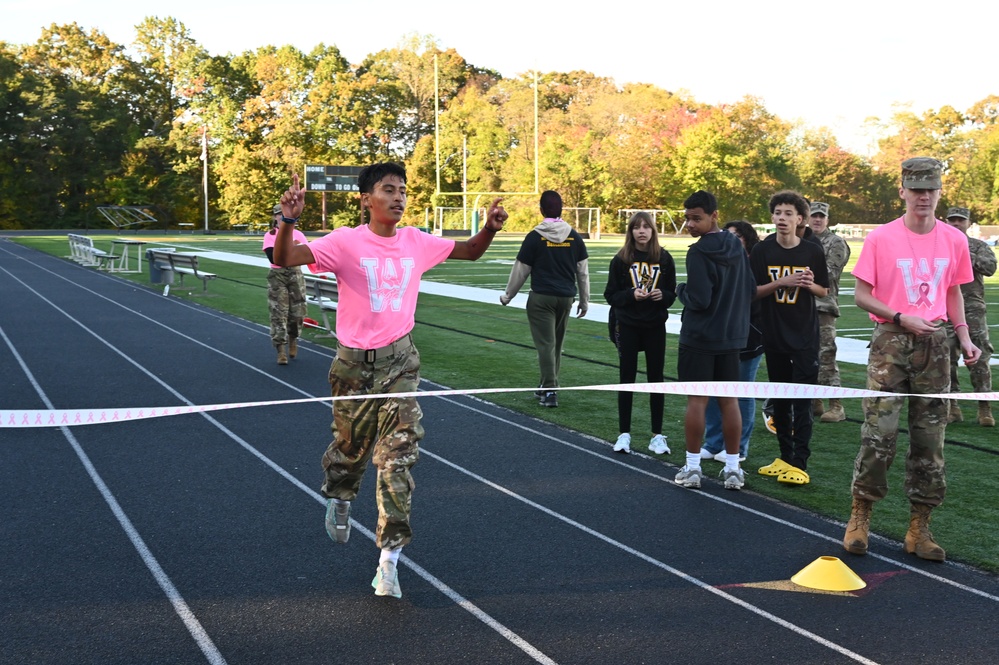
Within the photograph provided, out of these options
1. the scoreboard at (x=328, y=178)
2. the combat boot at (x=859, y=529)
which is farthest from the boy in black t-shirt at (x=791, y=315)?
the scoreboard at (x=328, y=178)

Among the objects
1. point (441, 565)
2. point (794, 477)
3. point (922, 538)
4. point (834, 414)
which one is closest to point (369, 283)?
point (441, 565)

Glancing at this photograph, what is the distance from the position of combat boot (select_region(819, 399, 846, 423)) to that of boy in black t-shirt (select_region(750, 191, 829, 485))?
217 centimetres

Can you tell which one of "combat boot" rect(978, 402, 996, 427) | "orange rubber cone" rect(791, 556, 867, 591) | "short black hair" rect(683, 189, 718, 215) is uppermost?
"short black hair" rect(683, 189, 718, 215)

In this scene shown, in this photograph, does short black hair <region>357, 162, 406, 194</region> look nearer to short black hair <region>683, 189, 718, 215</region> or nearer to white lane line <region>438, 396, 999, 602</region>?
short black hair <region>683, 189, 718, 215</region>

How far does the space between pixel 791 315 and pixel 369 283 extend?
3.52 meters

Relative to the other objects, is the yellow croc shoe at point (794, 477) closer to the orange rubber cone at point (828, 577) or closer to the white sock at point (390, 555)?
the orange rubber cone at point (828, 577)

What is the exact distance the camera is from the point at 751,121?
78.1 meters

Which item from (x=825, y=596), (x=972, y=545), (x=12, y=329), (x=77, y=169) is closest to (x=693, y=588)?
(x=825, y=596)

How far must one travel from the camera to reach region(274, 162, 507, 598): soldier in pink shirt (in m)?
4.97

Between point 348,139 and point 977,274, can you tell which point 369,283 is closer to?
point 977,274

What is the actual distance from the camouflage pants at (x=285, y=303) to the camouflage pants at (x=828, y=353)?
6.44 meters

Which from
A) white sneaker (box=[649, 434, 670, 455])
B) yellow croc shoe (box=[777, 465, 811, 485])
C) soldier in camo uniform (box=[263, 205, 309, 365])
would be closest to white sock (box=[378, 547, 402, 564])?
yellow croc shoe (box=[777, 465, 811, 485])

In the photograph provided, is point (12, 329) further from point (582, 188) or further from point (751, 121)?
point (751, 121)

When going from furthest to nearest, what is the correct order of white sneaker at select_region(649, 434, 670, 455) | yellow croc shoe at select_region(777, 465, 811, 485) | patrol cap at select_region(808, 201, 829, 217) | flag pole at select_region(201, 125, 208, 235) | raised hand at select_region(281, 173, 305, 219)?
flag pole at select_region(201, 125, 208, 235), patrol cap at select_region(808, 201, 829, 217), white sneaker at select_region(649, 434, 670, 455), yellow croc shoe at select_region(777, 465, 811, 485), raised hand at select_region(281, 173, 305, 219)
